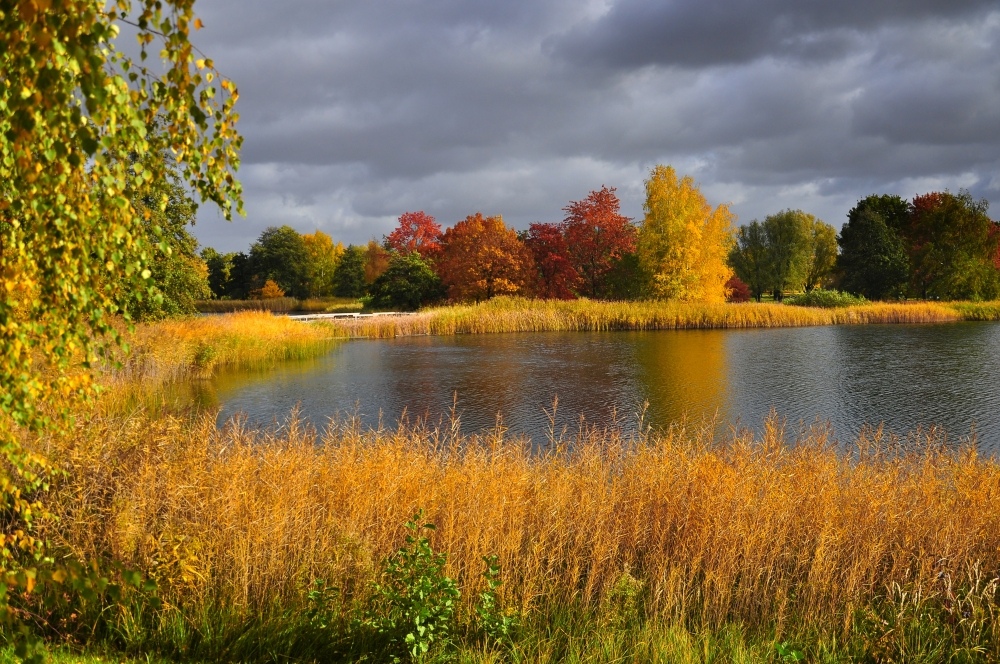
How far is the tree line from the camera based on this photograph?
48.9m

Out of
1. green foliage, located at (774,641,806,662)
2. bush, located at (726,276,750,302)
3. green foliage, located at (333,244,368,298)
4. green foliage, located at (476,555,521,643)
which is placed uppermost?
green foliage, located at (333,244,368,298)

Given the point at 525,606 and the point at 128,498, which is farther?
the point at 128,498

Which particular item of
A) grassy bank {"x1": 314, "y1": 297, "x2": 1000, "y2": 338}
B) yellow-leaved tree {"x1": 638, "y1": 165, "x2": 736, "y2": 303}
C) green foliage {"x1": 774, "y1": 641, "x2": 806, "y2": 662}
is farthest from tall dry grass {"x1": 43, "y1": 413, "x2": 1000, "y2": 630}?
yellow-leaved tree {"x1": 638, "y1": 165, "x2": 736, "y2": 303}

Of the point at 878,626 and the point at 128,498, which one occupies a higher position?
the point at 128,498

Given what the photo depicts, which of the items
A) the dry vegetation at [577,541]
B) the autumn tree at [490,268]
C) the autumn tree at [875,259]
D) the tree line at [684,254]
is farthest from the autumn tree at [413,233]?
the dry vegetation at [577,541]

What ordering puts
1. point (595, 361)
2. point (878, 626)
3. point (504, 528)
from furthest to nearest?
point (595, 361)
point (504, 528)
point (878, 626)

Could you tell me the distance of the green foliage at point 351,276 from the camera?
261 feet

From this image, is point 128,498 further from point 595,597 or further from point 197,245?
point 197,245

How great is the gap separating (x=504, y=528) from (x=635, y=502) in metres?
1.27

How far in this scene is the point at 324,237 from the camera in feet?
310

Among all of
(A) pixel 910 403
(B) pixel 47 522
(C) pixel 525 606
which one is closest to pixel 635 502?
(C) pixel 525 606

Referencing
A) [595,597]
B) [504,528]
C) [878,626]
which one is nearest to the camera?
[878,626]

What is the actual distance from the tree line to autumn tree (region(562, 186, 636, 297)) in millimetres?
76

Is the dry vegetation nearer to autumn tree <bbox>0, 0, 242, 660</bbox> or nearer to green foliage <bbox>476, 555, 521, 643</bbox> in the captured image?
green foliage <bbox>476, 555, 521, 643</bbox>
